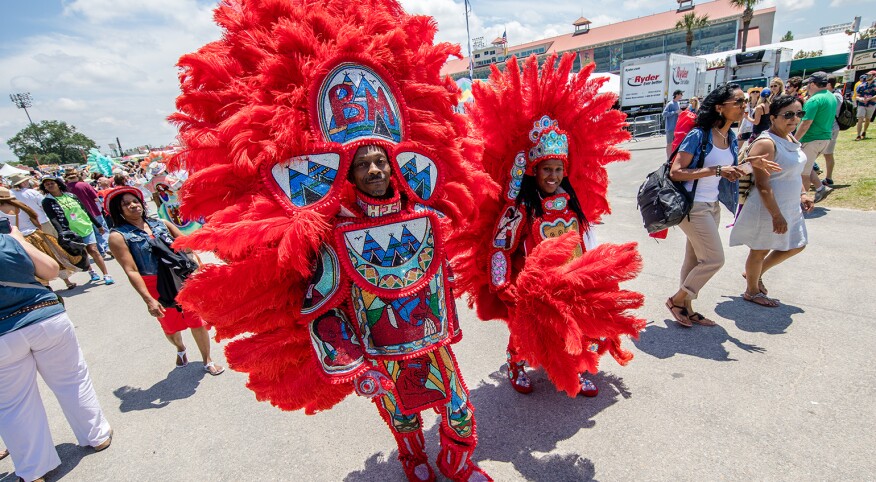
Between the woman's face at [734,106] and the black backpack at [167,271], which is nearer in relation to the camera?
the woman's face at [734,106]

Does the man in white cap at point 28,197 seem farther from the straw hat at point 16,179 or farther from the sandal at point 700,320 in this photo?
the sandal at point 700,320

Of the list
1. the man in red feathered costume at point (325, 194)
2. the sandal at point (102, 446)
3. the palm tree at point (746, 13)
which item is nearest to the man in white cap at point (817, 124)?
the man in red feathered costume at point (325, 194)

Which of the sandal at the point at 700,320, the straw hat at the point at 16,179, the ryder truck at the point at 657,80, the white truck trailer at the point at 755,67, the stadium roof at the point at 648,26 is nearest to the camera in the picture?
the sandal at the point at 700,320

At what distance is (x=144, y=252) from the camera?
122 inches

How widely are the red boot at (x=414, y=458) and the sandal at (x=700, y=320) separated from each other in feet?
8.29

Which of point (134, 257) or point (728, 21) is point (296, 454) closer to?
point (134, 257)

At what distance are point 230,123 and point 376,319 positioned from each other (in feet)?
3.07

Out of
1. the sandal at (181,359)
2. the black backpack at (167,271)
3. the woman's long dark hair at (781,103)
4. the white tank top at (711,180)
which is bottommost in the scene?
the sandal at (181,359)

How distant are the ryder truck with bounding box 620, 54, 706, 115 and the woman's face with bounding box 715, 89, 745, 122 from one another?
19004 millimetres

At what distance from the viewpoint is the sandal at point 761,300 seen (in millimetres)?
3477

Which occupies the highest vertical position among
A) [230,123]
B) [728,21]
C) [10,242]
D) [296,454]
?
[728,21]

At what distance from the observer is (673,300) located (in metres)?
3.46

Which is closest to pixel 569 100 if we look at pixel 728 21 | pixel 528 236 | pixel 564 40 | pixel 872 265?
pixel 528 236

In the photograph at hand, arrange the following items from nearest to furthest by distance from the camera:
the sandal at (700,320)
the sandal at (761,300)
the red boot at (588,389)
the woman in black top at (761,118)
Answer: the red boot at (588,389)
the sandal at (700,320)
the sandal at (761,300)
the woman in black top at (761,118)
